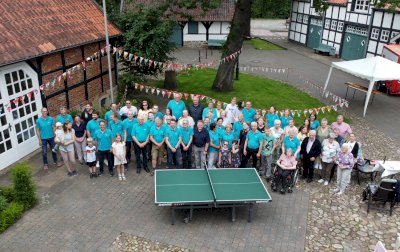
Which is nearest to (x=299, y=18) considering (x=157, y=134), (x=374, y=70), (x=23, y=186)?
(x=374, y=70)

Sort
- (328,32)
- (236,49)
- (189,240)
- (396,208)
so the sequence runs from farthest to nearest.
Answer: (328,32)
(236,49)
(396,208)
(189,240)

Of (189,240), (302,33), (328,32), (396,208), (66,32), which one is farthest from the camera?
(302,33)

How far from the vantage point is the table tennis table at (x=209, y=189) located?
8.22 meters

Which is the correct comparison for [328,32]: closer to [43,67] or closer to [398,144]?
[398,144]

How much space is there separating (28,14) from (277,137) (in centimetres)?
855

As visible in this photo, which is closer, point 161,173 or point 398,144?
point 161,173

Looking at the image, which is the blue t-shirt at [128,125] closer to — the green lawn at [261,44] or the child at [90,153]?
the child at [90,153]

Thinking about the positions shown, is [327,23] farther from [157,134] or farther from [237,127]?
[157,134]

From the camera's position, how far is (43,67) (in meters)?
11.6

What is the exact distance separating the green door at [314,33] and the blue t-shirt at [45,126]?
24164mm

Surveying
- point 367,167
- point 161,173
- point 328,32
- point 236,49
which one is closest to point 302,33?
point 328,32

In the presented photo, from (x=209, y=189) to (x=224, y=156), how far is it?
1.64 m

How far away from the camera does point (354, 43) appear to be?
25.7 meters

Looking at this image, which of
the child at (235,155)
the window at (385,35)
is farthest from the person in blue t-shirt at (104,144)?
the window at (385,35)
